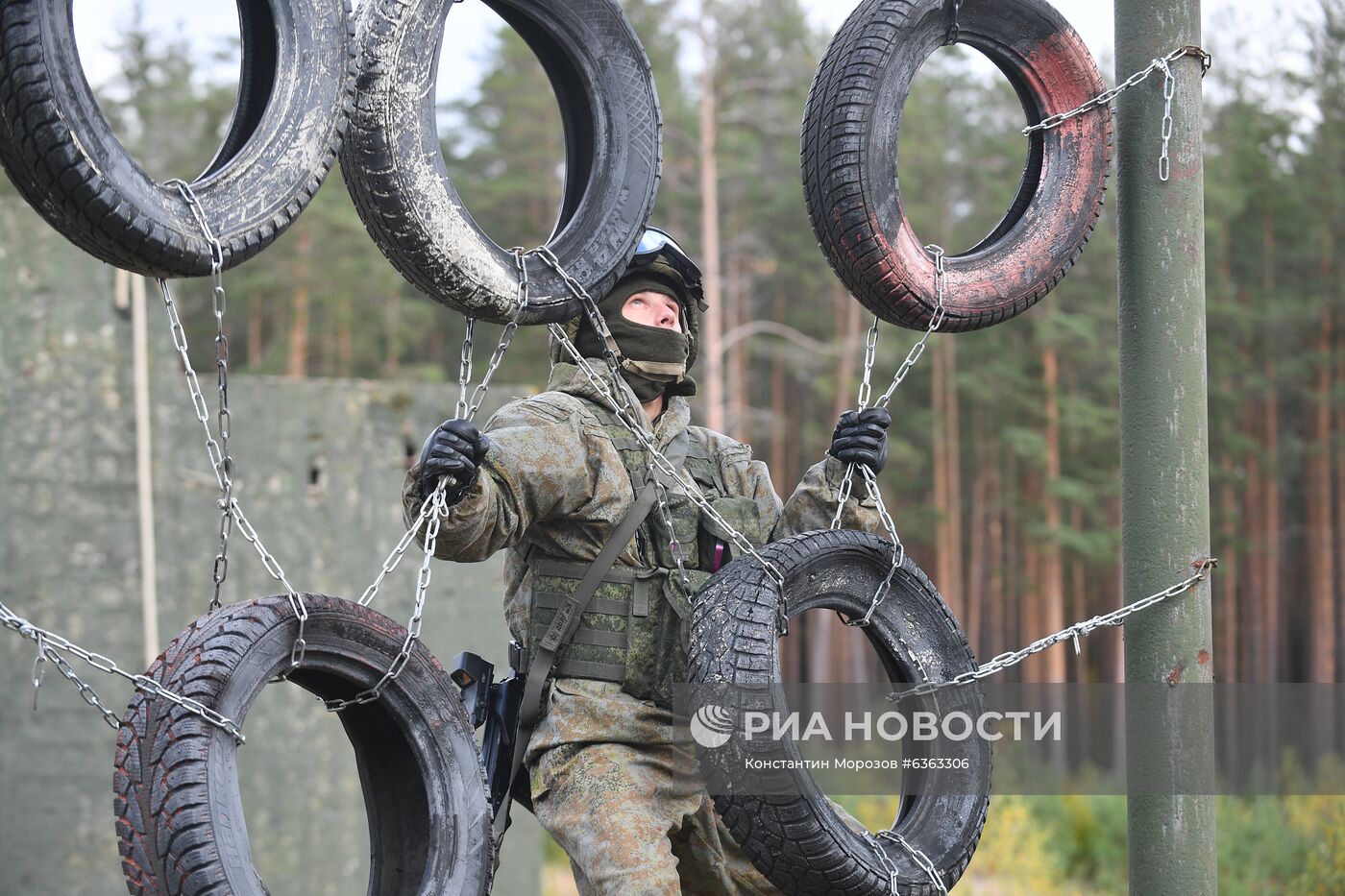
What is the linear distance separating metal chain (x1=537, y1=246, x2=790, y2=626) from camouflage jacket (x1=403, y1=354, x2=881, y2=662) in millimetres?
68

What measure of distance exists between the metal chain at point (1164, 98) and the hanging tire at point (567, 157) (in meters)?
1.36

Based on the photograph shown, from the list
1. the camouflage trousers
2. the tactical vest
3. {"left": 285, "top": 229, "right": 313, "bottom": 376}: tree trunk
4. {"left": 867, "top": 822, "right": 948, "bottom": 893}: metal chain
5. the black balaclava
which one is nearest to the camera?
the camouflage trousers

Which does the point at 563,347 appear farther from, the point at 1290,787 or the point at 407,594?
the point at 1290,787

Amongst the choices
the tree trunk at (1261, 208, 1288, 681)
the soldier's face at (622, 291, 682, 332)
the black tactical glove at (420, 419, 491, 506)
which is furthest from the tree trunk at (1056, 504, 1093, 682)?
the black tactical glove at (420, 419, 491, 506)

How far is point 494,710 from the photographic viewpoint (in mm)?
4223

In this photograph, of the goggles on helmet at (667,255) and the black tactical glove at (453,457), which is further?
the goggles on helmet at (667,255)

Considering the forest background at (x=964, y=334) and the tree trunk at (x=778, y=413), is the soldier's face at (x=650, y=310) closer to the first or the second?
the forest background at (x=964, y=334)

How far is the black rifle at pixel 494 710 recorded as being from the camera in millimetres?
4172

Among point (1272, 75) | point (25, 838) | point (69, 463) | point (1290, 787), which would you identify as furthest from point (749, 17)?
point (25, 838)

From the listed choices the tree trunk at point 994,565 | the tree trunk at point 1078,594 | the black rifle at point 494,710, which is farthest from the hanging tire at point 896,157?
the tree trunk at point 1078,594

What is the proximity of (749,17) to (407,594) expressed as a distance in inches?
543

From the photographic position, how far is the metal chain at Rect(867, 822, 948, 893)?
13.1ft

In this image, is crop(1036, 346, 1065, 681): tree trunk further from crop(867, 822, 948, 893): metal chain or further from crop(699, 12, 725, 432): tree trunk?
crop(867, 822, 948, 893): metal chain

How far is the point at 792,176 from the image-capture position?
22.7 meters
